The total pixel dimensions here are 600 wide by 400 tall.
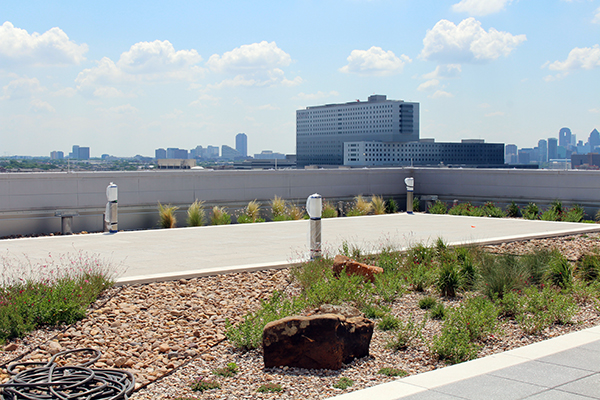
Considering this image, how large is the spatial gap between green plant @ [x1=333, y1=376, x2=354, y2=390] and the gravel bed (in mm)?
44

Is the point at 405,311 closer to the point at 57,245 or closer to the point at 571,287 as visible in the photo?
the point at 571,287

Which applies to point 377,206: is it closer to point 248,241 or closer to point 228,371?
point 248,241

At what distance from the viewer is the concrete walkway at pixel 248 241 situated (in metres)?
9.56

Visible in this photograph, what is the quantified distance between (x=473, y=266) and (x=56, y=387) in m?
5.80

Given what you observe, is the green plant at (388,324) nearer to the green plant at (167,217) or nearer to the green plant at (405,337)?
the green plant at (405,337)

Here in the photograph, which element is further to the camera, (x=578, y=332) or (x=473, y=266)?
(x=473, y=266)

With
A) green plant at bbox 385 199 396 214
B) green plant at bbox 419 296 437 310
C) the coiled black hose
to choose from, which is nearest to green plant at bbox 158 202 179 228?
green plant at bbox 385 199 396 214

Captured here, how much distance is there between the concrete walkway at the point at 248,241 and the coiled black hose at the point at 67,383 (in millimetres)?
3007

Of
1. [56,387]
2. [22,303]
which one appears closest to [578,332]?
[56,387]

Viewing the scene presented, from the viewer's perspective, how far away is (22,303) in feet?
20.9

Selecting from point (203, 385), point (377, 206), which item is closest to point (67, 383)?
point (203, 385)

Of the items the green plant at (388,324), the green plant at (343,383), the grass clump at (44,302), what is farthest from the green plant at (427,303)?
the grass clump at (44,302)

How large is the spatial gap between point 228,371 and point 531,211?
1613 cm

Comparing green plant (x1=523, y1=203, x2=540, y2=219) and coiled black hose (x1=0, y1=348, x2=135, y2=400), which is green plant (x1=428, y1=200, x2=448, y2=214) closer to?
green plant (x1=523, y1=203, x2=540, y2=219)
